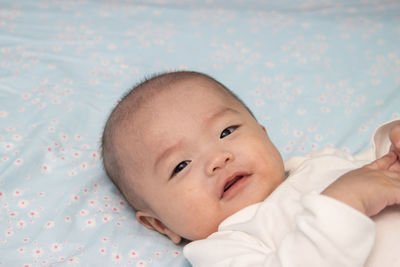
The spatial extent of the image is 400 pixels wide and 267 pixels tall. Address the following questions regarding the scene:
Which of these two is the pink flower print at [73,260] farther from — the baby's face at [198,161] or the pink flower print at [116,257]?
the baby's face at [198,161]

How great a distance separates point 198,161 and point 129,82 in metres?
0.79

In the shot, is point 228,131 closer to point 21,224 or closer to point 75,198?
point 75,198

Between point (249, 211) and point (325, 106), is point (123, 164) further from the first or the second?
point (325, 106)

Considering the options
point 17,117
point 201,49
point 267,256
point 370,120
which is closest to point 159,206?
point 267,256

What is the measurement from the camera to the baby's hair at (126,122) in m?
1.32

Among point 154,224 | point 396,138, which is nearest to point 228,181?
point 154,224

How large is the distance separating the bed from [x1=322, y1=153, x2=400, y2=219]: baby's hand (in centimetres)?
47

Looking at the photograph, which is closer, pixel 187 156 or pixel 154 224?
pixel 187 156

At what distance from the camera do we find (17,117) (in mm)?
1686

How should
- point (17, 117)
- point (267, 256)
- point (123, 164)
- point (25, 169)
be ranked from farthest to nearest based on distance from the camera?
point (17, 117) → point (25, 169) → point (123, 164) → point (267, 256)

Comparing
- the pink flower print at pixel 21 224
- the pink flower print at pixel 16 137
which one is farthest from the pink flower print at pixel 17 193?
the pink flower print at pixel 16 137

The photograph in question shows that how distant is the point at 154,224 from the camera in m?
1.35

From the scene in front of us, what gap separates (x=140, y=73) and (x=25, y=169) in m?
0.63

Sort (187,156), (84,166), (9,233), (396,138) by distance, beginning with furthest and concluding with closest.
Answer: (84,166) < (9,233) < (187,156) < (396,138)
